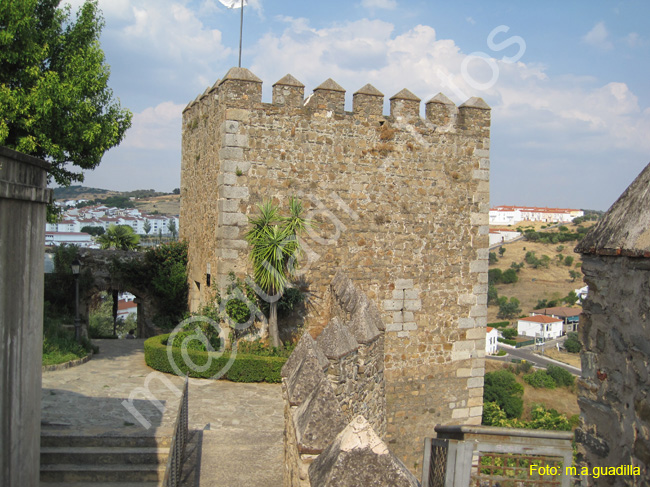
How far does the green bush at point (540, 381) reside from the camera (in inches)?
1635

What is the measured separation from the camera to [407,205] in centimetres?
1257

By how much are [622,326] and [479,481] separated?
2.51 metres

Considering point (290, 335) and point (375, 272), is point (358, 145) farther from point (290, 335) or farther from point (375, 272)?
point (290, 335)

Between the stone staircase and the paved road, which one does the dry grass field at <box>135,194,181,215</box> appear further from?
the stone staircase

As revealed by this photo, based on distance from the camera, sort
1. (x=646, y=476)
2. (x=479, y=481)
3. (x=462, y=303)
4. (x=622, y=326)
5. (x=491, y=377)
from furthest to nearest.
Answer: (x=491, y=377)
(x=462, y=303)
(x=479, y=481)
(x=622, y=326)
(x=646, y=476)

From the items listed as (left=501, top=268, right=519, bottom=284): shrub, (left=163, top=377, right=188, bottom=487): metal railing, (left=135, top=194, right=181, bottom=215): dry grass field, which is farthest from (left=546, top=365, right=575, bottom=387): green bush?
(left=135, top=194, right=181, bottom=215): dry grass field

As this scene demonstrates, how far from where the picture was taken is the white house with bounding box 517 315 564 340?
60562mm

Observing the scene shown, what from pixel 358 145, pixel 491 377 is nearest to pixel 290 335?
pixel 358 145

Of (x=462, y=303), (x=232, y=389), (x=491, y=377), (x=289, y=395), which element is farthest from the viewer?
(x=491, y=377)

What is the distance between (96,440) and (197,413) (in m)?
2.03

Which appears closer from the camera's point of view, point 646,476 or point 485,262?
point 646,476

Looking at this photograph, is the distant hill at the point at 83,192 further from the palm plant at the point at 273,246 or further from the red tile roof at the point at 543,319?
the palm plant at the point at 273,246

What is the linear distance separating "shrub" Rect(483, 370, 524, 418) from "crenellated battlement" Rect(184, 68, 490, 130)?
23.0 m

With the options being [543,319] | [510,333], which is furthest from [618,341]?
[510,333]
